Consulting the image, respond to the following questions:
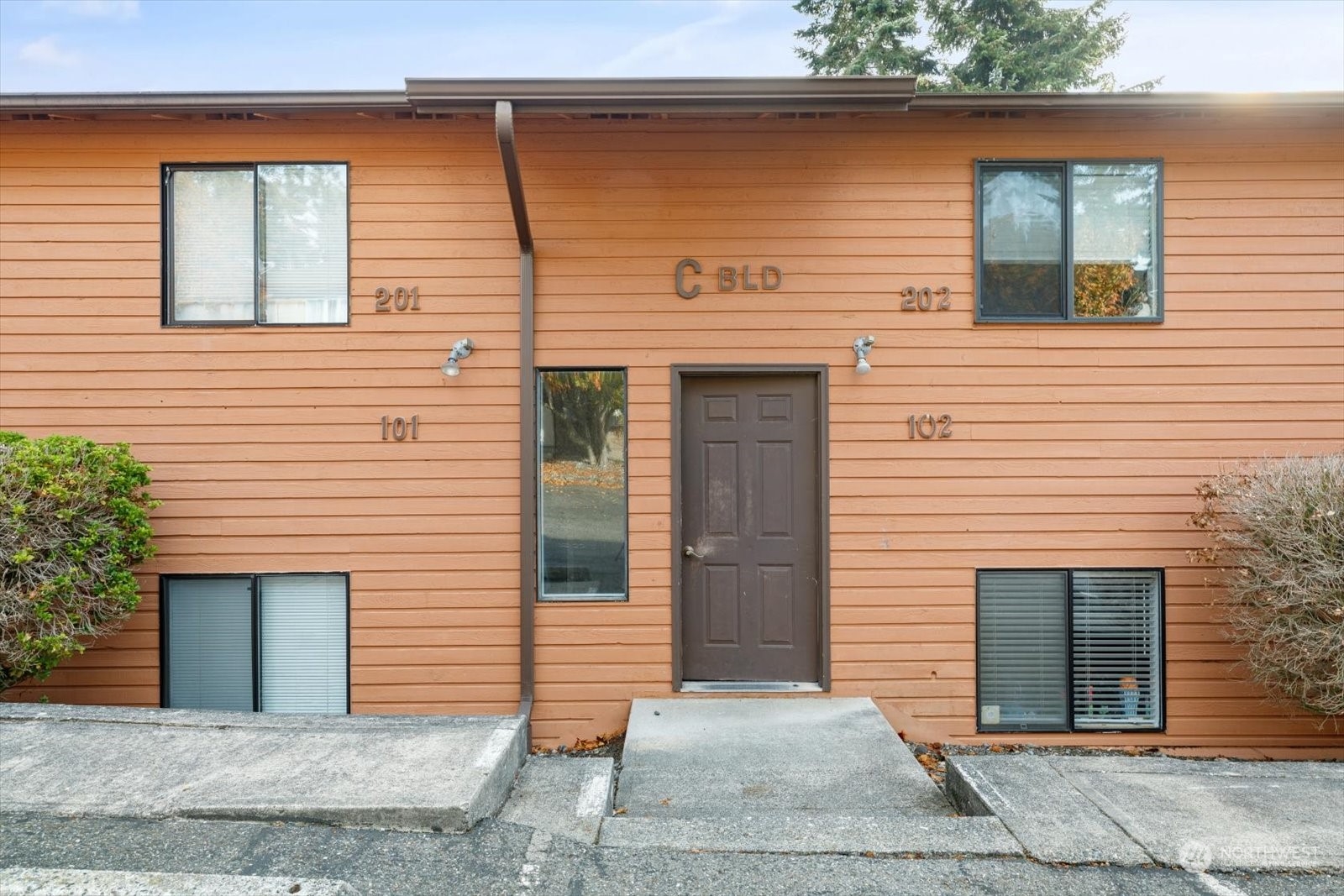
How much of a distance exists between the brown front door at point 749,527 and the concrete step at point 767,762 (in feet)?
1.13

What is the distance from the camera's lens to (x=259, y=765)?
355 centimetres

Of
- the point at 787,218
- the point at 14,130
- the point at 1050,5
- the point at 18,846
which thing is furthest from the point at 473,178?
the point at 1050,5

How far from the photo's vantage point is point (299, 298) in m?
5.24

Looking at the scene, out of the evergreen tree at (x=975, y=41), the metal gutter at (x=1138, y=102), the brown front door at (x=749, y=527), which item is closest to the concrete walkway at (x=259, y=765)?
the brown front door at (x=749, y=527)

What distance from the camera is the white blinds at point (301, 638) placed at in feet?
17.1

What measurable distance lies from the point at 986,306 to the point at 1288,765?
10.1ft

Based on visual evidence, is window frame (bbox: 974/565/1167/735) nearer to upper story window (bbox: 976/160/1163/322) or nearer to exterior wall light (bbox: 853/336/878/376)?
exterior wall light (bbox: 853/336/878/376)

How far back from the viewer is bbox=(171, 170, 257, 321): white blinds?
206 inches

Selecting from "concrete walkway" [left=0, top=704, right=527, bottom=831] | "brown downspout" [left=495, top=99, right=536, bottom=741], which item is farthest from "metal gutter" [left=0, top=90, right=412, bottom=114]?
"concrete walkway" [left=0, top=704, right=527, bottom=831]

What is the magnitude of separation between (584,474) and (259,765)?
2.49 metres

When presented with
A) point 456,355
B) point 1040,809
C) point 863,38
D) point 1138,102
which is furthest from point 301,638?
point 863,38

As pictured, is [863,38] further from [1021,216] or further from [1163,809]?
[1163,809]

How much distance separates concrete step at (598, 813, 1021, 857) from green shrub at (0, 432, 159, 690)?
3383 mm

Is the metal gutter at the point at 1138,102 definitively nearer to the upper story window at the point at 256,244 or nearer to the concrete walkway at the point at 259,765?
the upper story window at the point at 256,244
